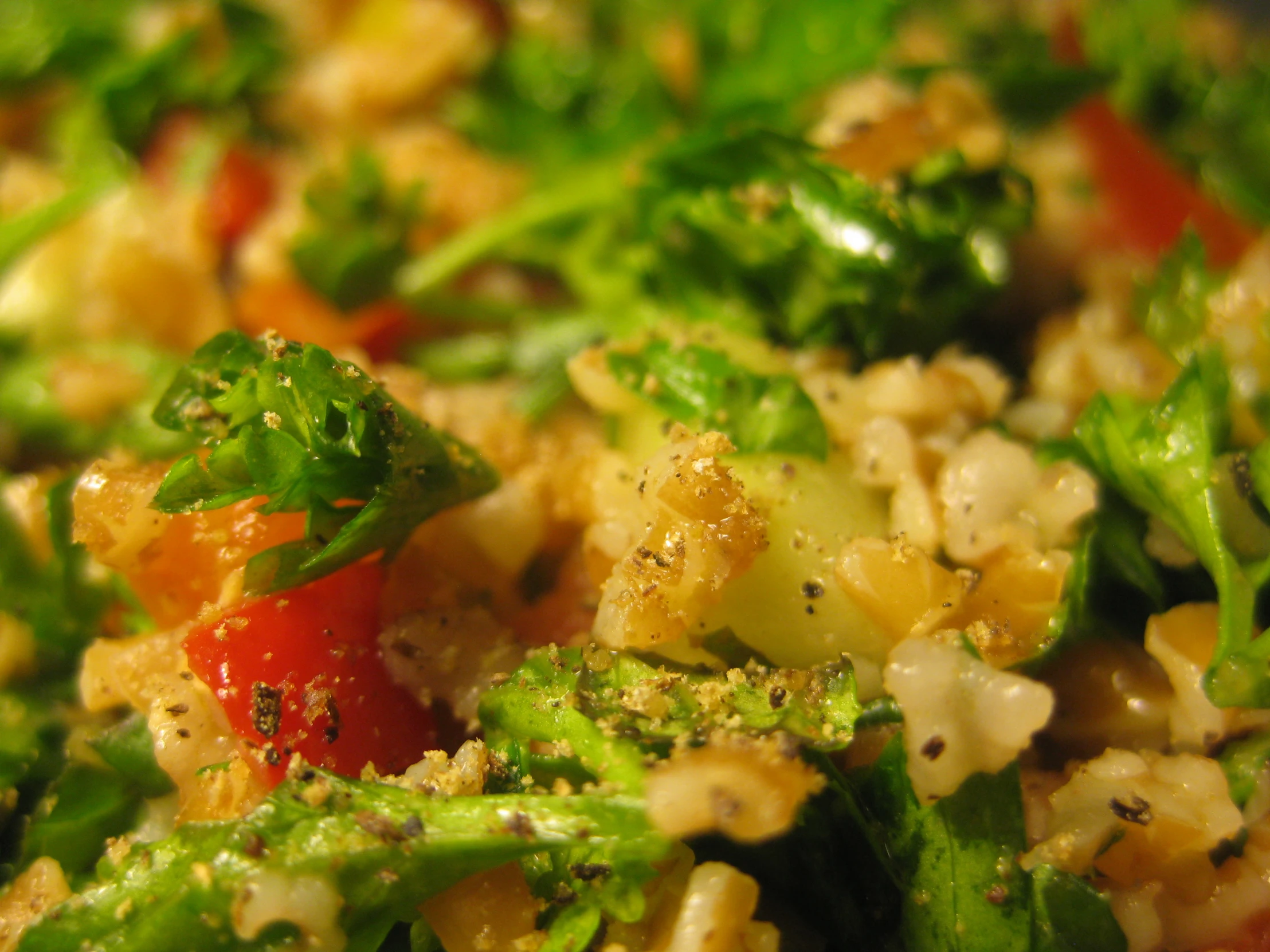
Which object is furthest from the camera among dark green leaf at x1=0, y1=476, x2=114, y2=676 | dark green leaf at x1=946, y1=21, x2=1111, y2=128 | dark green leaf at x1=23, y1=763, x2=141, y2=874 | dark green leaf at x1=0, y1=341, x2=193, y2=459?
dark green leaf at x1=946, y1=21, x2=1111, y2=128

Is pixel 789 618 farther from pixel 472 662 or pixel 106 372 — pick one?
pixel 106 372

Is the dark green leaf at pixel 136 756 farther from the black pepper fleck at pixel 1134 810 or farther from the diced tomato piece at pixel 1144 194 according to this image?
the diced tomato piece at pixel 1144 194

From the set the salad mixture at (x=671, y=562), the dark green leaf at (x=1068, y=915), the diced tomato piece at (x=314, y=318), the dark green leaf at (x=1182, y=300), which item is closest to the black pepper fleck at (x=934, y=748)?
the salad mixture at (x=671, y=562)

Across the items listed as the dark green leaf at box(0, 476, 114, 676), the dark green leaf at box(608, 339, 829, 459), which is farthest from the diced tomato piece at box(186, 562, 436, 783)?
the dark green leaf at box(608, 339, 829, 459)

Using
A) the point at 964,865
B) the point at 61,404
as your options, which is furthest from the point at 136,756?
the point at 964,865

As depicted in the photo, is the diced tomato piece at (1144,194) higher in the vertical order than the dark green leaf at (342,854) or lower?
higher

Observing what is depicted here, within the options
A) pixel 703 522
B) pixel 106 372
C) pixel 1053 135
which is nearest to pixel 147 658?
pixel 703 522

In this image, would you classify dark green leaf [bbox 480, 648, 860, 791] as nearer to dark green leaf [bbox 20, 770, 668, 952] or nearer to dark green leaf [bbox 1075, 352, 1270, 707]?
dark green leaf [bbox 20, 770, 668, 952]

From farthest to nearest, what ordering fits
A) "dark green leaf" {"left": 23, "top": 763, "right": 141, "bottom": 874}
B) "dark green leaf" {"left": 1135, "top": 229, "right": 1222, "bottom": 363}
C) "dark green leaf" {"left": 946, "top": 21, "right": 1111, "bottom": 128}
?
1. "dark green leaf" {"left": 946, "top": 21, "right": 1111, "bottom": 128}
2. "dark green leaf" {"left": 1135, "top": 229, "right": 1222, "bottom": 363}
3. "dark green leaf" {"left": 23, "top": 763, "right": 141, "bottom": 874}
